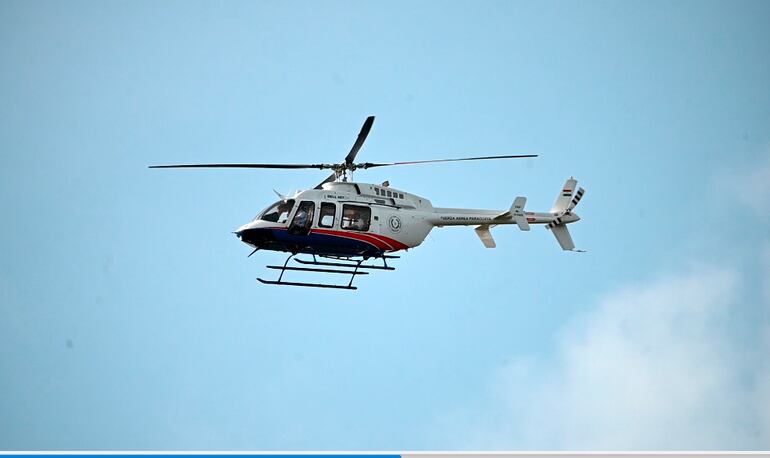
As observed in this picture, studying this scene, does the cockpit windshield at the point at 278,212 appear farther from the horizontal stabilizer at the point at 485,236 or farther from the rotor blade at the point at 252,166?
the horizontal stabilizer at the point at 485,236

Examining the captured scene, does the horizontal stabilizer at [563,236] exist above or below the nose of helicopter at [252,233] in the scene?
above

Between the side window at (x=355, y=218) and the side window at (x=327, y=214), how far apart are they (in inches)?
7.6

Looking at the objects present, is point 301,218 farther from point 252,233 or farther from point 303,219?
point 252,233

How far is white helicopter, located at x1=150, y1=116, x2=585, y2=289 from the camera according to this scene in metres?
19.1

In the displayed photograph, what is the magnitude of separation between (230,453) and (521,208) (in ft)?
25.9

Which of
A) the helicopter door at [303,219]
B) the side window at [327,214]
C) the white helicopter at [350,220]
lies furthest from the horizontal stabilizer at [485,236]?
the helicopter door at [303,219]

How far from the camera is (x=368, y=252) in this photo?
1986 centimetres

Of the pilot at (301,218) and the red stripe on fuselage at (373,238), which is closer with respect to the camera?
the pilot at (301,218)

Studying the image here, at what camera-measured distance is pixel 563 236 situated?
71.7ft

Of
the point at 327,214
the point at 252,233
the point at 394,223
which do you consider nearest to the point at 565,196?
the point at 394,223

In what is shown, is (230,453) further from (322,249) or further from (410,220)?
(410,220)

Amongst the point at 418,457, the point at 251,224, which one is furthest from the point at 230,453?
the point at 251,224

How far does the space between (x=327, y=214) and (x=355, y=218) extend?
0.55 m

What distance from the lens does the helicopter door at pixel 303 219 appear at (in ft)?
62.6
